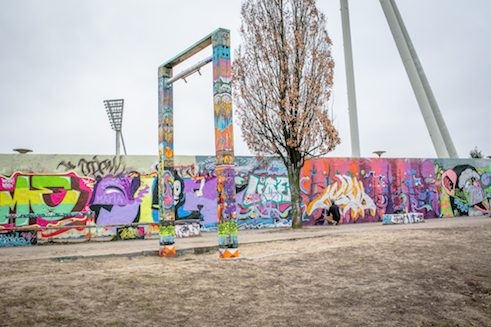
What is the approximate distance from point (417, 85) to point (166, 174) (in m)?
25.1

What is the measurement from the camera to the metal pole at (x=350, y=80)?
90.5 ft

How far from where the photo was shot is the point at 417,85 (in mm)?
28578

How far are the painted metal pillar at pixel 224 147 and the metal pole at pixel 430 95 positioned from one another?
2536 centimetres

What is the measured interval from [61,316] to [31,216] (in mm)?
11662

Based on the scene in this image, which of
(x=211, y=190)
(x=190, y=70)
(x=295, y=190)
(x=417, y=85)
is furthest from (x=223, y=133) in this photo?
(x=417, y=85)

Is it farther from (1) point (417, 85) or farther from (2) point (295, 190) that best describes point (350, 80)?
(2) point (295, 190)

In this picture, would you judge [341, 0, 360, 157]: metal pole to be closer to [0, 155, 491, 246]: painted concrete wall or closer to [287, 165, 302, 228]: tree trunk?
[0, 155, 491, 246]: painted concrete wall

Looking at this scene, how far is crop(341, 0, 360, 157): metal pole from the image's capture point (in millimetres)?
27594

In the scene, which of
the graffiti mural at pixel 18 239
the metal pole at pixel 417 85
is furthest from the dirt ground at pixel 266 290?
the metal pole at pixel 417 85

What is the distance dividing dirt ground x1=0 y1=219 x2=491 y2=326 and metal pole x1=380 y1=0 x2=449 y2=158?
22297 mm

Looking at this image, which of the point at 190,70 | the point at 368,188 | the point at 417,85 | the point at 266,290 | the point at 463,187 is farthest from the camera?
the point at 417,85

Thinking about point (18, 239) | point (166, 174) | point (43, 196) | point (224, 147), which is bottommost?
point (18, 239)

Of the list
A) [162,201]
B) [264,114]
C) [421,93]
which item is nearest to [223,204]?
[162,201]

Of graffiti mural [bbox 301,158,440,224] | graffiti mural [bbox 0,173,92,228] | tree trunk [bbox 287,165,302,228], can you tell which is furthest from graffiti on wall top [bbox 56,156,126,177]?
graffiti mural [bbox 301,158,440,224]
